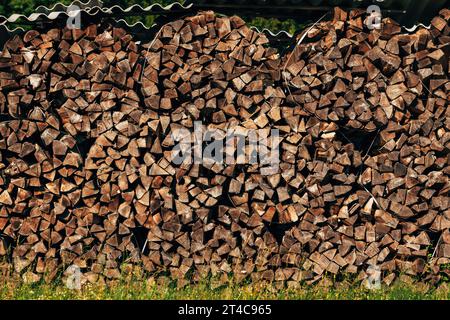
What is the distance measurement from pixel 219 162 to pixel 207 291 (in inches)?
42.4

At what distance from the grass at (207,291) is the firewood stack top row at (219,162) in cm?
11

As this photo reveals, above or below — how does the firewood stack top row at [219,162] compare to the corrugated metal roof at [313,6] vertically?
below

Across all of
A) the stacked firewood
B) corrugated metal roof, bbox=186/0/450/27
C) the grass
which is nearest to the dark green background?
corrugated metal roof, bbox=186/0/450/27

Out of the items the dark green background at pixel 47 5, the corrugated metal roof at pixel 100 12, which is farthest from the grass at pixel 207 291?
the dark green background at pixel 47 5

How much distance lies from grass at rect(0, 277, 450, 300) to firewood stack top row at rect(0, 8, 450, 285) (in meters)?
0.11

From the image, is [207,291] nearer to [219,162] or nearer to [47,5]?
[219,162]

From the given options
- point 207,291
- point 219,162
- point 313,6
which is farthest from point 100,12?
point 207,291

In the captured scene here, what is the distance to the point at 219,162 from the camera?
6.76m

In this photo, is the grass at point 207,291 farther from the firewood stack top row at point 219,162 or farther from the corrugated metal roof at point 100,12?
the corrugated metal roof at point 100,12

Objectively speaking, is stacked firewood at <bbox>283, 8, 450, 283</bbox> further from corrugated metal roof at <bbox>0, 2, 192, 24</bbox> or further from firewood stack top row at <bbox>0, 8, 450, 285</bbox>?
corrugated metal roof at <bbox>0, 2, 192, 24</bbox>

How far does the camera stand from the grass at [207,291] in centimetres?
646

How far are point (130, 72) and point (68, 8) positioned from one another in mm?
755

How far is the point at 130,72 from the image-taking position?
22.6 ft

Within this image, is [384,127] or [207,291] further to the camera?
[384,127]
